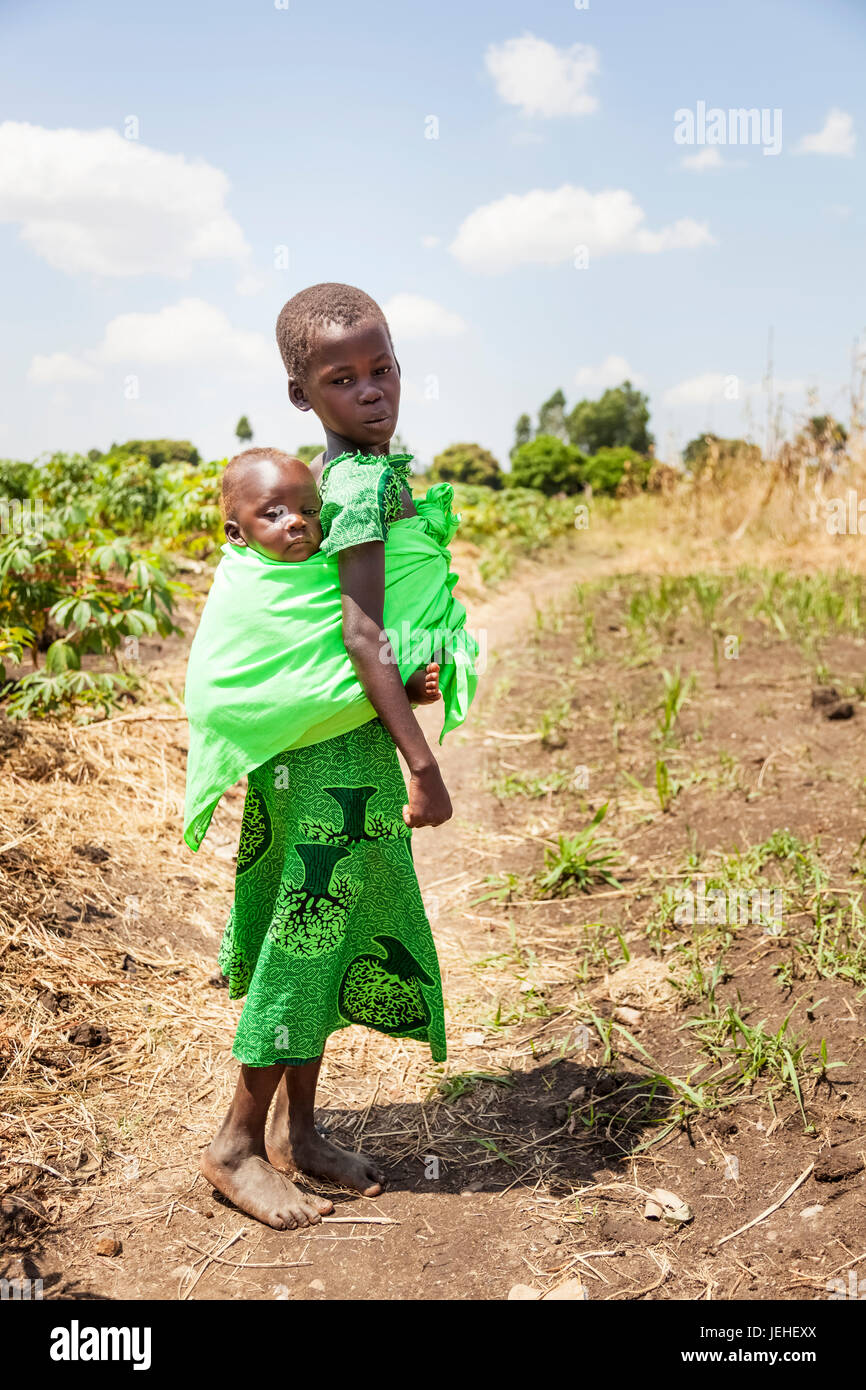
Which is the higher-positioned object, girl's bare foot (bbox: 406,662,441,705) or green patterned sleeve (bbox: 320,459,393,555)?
green patterned sleeve (bbox: 320,459,393,555)

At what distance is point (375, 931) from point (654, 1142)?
0.73m

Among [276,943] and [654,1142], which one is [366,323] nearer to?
[276,943]

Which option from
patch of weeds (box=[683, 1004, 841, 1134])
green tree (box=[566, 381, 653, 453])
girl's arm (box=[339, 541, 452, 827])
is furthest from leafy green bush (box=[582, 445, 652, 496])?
girl's arm (box=[339, 541, 452, 827])

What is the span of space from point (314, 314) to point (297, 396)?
141mm

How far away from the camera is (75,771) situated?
3.30m

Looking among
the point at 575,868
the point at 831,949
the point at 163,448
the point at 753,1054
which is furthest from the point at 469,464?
the point at 753,1054

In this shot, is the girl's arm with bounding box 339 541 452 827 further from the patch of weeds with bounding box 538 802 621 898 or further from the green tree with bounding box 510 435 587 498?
the green tree with bounding box 510 435 587 498

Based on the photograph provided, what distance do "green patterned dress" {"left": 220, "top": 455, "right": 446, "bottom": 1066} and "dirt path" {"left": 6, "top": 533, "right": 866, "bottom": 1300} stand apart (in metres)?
0.39

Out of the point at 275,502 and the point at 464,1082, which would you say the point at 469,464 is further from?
the point at 275,502

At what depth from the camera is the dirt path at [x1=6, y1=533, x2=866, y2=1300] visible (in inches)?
66.6

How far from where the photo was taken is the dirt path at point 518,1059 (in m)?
1.69

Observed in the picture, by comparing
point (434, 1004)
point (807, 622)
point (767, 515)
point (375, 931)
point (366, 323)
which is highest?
point (767, 515)

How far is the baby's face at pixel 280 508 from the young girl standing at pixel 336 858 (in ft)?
0.09
